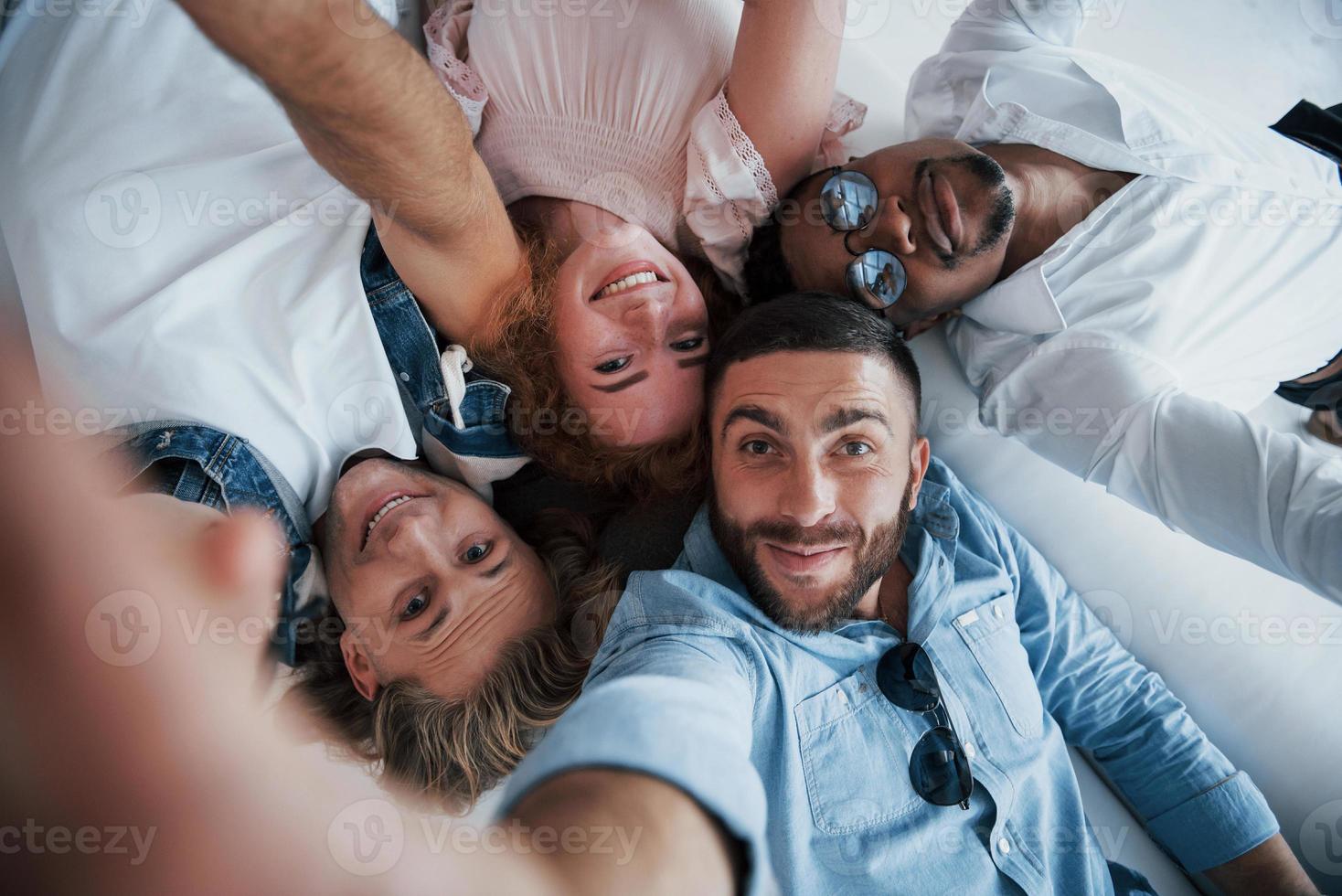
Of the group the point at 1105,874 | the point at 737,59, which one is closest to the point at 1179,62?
the point at 737,59

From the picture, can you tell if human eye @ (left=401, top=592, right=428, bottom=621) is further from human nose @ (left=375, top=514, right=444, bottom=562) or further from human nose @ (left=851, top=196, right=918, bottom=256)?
human nose @ (left=851, top=196, right=918, bottom=256)

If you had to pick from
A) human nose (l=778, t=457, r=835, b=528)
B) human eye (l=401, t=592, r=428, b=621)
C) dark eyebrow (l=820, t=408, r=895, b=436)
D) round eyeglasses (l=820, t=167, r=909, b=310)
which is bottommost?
human eye (l=401, t=592, r=428, b=621)

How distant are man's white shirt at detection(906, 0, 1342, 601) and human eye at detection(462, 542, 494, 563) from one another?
1.05m

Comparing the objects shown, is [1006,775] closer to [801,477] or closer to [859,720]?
[859,720]

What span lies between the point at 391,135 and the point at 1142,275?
1.38m

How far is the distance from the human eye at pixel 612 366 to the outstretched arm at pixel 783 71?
0.48 meters

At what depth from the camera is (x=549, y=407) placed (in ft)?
4.96

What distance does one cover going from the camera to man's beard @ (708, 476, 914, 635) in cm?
113

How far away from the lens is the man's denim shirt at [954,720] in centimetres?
109

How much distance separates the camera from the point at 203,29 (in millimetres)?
767

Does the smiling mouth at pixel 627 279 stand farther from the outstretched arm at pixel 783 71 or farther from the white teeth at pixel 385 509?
the white teeth at pixel 385 509

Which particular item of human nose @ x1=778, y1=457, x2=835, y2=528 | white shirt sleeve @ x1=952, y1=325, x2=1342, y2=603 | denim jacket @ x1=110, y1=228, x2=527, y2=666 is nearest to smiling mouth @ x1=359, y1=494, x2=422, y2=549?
denim jacket @ x1=110, y1=228, x2=527, y2=666

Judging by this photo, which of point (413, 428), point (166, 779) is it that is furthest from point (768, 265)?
point (166, 779)

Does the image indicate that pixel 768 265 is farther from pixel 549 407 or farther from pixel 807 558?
pixel 807 558
